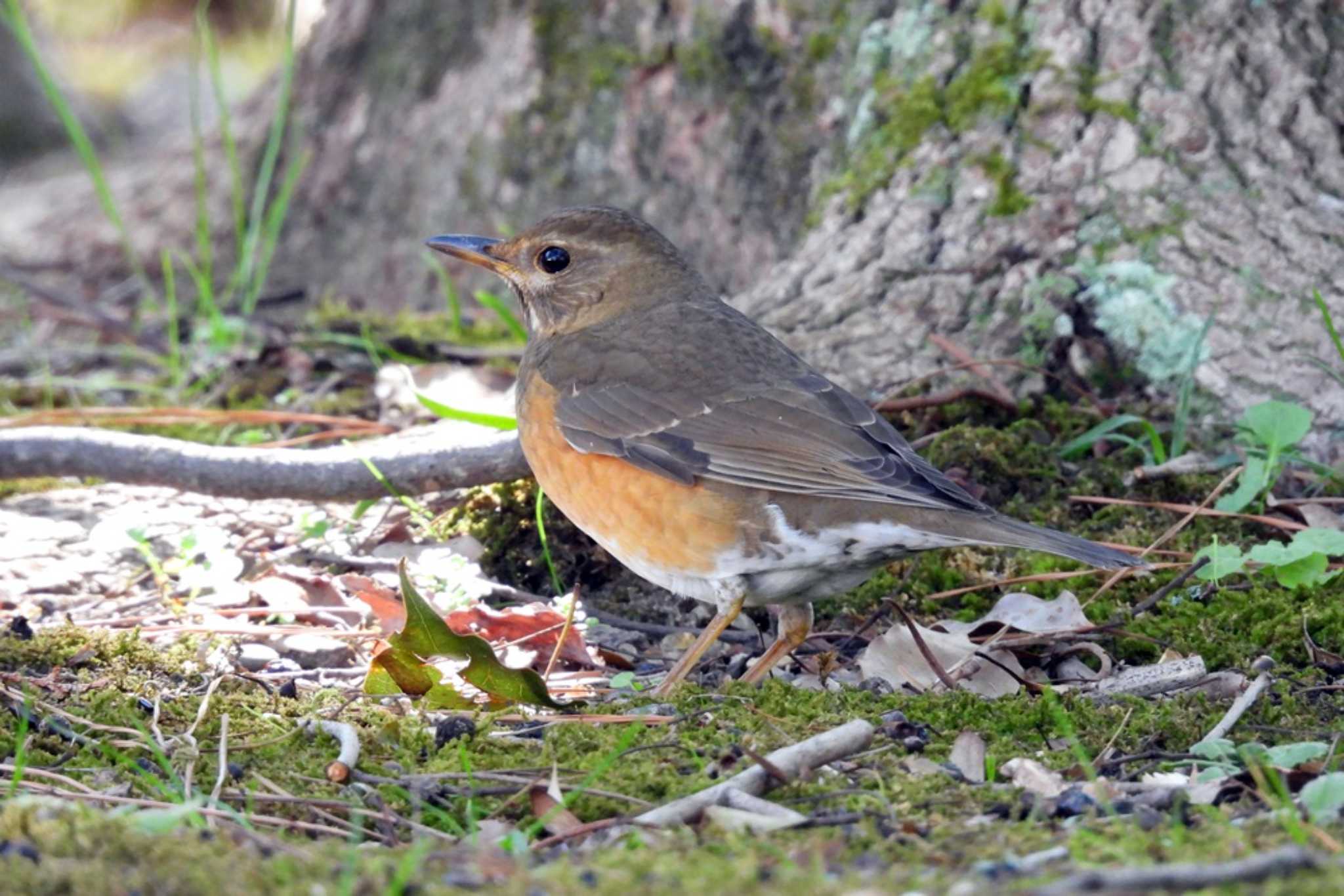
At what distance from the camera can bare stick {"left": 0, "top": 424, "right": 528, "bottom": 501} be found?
519cm

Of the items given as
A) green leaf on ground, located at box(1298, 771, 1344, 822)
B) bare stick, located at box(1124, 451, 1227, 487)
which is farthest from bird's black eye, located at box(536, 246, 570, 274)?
green leaf on ground, located at box(1298, 771, 1344, 822)

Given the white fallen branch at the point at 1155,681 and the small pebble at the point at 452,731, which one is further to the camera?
the white fallen branch at the point at 1155,681

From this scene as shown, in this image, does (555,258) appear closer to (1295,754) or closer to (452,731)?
(452,731)

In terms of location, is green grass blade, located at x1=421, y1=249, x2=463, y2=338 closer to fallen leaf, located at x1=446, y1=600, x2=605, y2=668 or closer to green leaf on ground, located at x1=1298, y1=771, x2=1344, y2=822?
fallen leaf, located at x1=446, y1=600, x2=605, y2=668

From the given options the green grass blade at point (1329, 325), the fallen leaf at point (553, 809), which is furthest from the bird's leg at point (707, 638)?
the green grass blade at point (1329, 325)

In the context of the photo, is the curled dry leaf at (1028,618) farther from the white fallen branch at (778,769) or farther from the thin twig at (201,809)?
the thin twig at (201,809)

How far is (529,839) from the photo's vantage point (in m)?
3.11

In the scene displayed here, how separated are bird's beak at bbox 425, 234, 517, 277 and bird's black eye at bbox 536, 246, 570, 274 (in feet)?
0.44

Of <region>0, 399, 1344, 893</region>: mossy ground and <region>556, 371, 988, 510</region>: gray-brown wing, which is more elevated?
<region>556, 371, 988, 510</region>: gray-brown wing

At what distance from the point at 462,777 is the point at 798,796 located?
2.53 ft

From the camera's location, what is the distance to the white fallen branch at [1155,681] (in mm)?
3979

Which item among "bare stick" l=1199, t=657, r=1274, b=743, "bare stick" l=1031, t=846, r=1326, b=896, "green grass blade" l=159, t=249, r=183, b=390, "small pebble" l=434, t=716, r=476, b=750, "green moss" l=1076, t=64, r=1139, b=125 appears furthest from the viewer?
"green grass blade" l=159, t=249, r=183, b=390

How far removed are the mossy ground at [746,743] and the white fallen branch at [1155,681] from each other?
16 centimetres

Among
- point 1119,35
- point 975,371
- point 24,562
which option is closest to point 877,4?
point 1119,35
